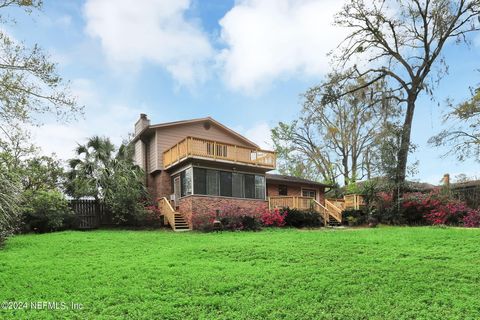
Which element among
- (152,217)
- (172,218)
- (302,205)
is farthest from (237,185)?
(152,217)

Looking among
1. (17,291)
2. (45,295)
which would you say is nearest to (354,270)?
(45,295)

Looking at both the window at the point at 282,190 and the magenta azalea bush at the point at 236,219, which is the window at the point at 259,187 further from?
the window at the point at 282,190

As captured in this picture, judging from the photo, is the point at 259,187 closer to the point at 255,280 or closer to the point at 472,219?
the point at 472,219

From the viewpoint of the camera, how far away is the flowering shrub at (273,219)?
19.1m

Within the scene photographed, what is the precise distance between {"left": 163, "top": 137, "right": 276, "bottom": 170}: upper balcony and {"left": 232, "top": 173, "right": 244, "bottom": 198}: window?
0.85 m

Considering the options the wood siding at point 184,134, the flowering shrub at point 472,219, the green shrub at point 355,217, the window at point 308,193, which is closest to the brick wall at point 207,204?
the wood siding at point 184,134

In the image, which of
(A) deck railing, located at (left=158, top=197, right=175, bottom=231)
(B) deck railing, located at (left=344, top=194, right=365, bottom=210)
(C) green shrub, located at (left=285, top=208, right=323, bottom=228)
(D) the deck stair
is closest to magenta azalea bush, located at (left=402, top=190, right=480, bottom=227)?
(B) deck railing, located at (left=344, top=194, right=365, bottom=210)

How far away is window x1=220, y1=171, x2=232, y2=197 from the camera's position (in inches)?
822

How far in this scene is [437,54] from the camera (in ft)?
74.8

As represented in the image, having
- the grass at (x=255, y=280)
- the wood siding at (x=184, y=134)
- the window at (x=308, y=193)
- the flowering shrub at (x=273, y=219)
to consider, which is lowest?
the grass at (x=255, y=280)

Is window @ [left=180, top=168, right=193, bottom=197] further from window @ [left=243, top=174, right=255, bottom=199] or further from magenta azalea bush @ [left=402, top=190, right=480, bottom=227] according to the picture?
magenta azalea bush @ [left=402, top=190, right=480, bottom=227]

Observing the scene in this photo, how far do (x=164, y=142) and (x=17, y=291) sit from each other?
16.0 metres

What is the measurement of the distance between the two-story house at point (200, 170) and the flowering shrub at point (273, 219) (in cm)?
176

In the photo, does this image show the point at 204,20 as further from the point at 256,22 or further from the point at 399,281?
the point at 399,281
